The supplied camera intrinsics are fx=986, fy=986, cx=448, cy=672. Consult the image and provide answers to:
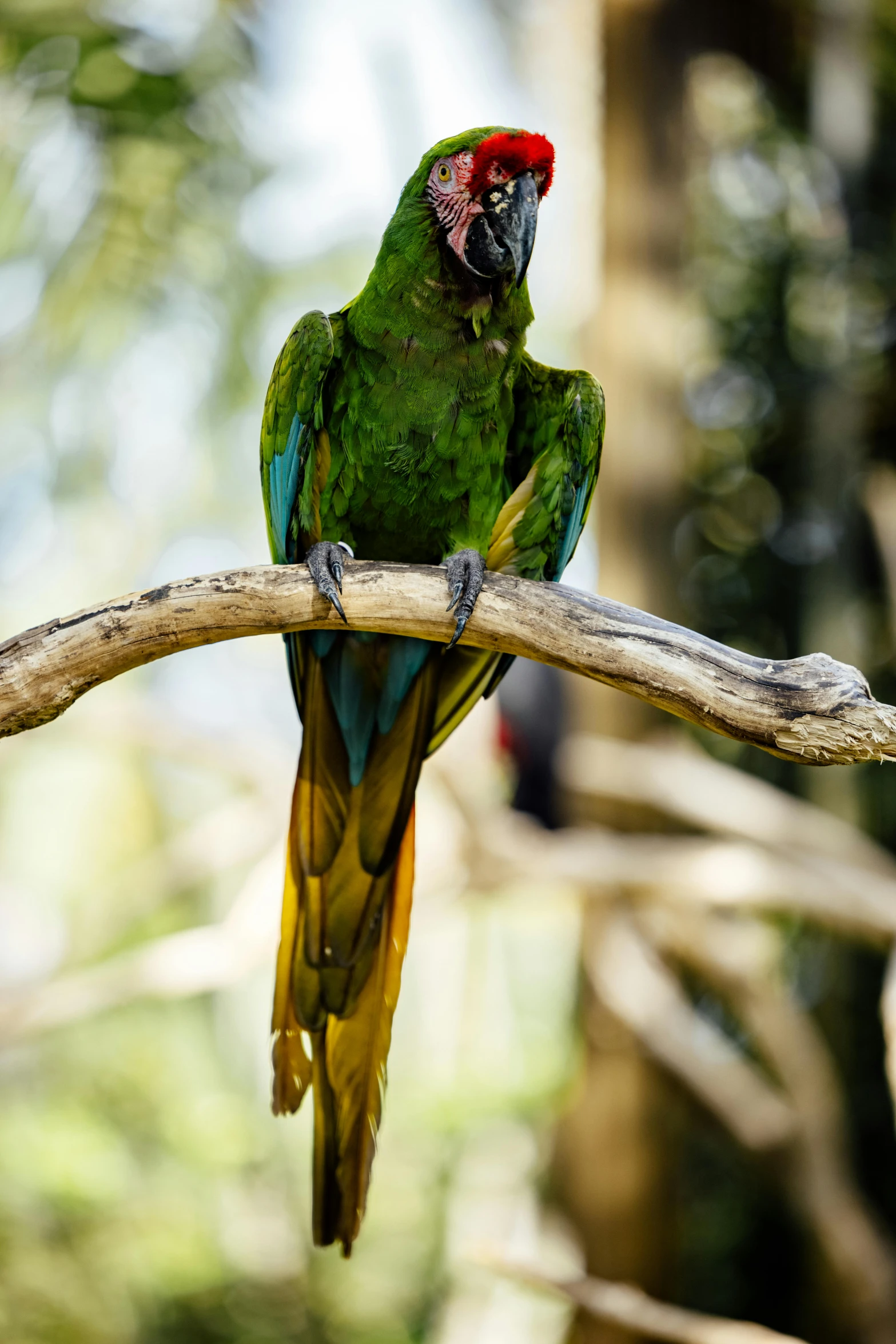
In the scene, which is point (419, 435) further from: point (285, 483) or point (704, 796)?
point (704, 796)

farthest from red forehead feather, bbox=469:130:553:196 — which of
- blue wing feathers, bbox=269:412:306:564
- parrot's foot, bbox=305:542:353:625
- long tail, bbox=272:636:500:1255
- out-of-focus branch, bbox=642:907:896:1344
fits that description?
out-of-focus branch, bbox=642:907:896:1344

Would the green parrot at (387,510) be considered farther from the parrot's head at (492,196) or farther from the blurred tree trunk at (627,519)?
the blurred tree trunk at (627,519)

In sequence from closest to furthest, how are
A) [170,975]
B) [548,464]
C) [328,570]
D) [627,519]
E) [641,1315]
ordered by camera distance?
[328,570] → [548,464] → [641,1315] → [170,975] → [627,519]

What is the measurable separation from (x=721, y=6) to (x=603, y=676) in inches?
117

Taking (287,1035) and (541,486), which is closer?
(287,1035)

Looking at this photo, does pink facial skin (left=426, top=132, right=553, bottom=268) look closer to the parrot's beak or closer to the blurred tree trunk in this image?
the parrot's beak

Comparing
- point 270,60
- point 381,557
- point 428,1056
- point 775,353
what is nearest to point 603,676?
point 381,557

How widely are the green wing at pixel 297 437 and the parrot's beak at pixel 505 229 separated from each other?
0.71 ft

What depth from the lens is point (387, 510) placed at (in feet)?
4.28

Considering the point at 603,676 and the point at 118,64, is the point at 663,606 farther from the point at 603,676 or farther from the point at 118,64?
the point at 118,64

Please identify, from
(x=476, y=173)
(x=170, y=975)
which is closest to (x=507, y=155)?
(x=476, y=173)

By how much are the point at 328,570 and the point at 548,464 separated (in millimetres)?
395

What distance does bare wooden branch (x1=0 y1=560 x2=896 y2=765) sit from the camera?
96 cm

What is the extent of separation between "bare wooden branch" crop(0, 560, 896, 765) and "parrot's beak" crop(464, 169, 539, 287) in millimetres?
390
